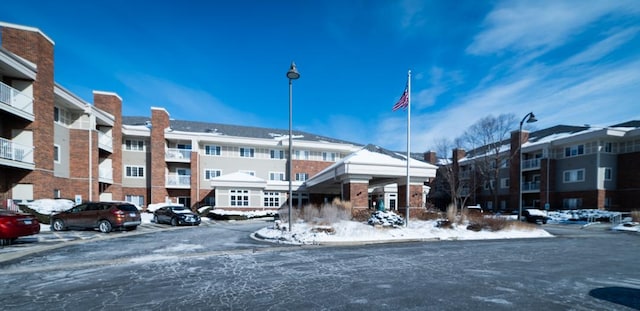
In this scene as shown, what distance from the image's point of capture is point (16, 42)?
20.5m

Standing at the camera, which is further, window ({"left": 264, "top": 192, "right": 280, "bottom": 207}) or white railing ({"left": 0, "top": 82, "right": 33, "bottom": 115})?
window ({"left": 264, "top": 192, "right": 280, "bottom": 207})

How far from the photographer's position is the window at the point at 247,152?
40.1 m

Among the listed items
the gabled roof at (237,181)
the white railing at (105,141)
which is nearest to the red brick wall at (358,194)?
the gabled roof at (237,181)

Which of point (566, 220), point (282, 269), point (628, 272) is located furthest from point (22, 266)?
point (566, 220)

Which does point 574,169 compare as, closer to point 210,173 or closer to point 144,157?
point 210,173

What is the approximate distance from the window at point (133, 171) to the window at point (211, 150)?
744 centimetres

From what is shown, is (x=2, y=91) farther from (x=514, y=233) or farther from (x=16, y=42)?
(x=514, y=233)

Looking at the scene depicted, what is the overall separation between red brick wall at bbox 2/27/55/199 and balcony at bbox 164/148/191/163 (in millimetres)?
14032

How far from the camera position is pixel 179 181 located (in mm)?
36125

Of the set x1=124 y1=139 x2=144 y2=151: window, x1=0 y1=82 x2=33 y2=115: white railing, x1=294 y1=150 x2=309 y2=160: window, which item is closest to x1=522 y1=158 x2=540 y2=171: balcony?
x1=294 y1=150 x2=309 y2=160: window

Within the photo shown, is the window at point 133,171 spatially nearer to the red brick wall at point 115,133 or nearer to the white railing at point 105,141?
the red brick wall at point 115,133

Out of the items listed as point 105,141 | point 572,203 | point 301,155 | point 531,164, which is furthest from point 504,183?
point 105,141

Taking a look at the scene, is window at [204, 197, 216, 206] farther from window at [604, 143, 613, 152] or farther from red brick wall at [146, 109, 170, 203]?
window at [604, 143, 613, 152]

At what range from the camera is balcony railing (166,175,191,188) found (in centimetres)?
3578
